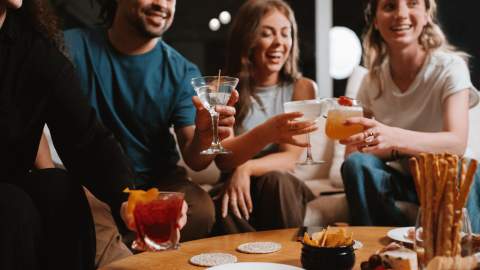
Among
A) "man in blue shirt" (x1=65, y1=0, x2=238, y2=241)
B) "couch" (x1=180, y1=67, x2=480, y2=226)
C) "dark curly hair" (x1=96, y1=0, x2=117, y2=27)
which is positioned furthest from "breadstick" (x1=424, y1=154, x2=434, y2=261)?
"dark curly hair" (x1=96, y1=0, x2=117, y2=27)

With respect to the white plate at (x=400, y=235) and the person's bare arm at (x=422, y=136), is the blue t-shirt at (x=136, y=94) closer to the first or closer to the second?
the person's bare arm at (x=422, y=136)

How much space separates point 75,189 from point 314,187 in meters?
1.71

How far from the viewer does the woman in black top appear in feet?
5.03

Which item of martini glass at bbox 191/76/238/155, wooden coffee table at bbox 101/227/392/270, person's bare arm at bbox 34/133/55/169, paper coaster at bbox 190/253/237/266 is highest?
martini glass at bbox 191/76/238/155

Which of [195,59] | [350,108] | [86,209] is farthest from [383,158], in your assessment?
[195,59]

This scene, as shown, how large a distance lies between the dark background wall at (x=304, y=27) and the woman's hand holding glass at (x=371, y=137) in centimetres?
298

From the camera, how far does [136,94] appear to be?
2439 mm

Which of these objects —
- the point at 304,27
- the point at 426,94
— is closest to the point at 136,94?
the point at 426,94

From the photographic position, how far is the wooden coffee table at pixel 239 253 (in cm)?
136

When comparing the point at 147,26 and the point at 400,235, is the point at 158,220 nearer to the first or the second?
the point at 400,235

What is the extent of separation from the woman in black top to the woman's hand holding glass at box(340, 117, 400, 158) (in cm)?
85

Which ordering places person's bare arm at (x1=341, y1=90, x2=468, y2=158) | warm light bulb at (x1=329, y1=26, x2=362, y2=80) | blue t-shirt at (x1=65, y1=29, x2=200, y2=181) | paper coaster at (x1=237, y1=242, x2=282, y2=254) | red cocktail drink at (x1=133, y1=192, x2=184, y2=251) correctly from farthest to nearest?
1. warm light bulb at (x1=329, y1=26, x2=362, y2=80)
2. blue t-shirt at (x1=65, y1=29, x2=200, y2=181)
3. person's bare arm at (x1=341, y1=90, x2=468, y2=158)
4. paper coaster at (x1=237, y1=242, x2=282, y2=254)
5. red cocktail drink at (x1=133, y1=192, x2=184, y2=251)

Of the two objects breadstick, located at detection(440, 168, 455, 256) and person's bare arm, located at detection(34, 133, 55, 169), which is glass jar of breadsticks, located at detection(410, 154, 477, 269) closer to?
breadstick, located at detection(440, 168, 455, 256)

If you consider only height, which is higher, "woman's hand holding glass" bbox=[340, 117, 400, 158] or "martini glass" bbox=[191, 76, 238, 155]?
→ "martini glass" bbox=[191, 76, 238, 155]
